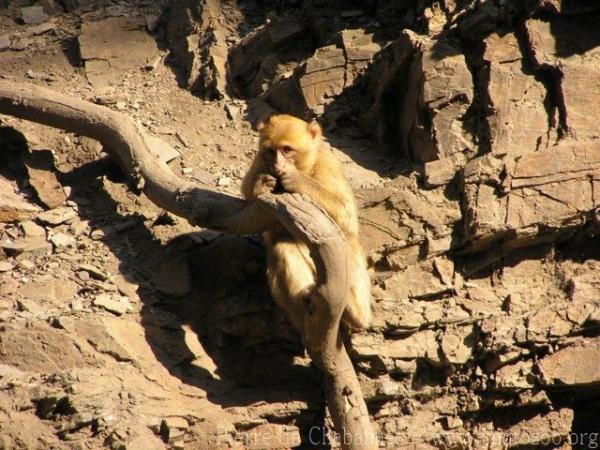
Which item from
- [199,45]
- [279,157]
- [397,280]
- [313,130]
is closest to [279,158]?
[279,157]

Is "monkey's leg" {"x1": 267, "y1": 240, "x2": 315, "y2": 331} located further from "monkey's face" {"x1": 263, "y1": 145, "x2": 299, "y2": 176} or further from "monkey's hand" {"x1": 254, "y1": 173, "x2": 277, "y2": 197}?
"monkey's face" {"x1": 263, "y1": 145, "x2": 299, "y2": 176}

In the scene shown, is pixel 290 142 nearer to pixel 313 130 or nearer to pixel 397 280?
pixel 313 130

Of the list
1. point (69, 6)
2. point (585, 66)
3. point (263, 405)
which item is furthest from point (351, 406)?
point (69, 6)

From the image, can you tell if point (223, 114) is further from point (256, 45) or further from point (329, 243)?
A: point (329, 243)

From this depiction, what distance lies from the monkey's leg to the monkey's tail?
360 mm

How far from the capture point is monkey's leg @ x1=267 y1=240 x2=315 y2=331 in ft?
25.1

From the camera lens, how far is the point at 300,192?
780cm

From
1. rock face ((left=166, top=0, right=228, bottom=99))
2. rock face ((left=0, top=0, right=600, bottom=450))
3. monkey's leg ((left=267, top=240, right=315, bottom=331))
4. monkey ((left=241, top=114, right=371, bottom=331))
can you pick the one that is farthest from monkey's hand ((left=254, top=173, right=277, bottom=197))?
rock face ((left=166, top=0, right=228, bottom=99))

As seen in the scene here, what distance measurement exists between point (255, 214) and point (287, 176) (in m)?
0.42

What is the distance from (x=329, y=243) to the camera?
6789 mm

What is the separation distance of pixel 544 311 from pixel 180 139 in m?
4.43

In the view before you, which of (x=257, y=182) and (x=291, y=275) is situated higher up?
(x=257, y=182)

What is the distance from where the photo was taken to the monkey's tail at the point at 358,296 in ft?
25.6

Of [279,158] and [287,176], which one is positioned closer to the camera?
[287,176]
